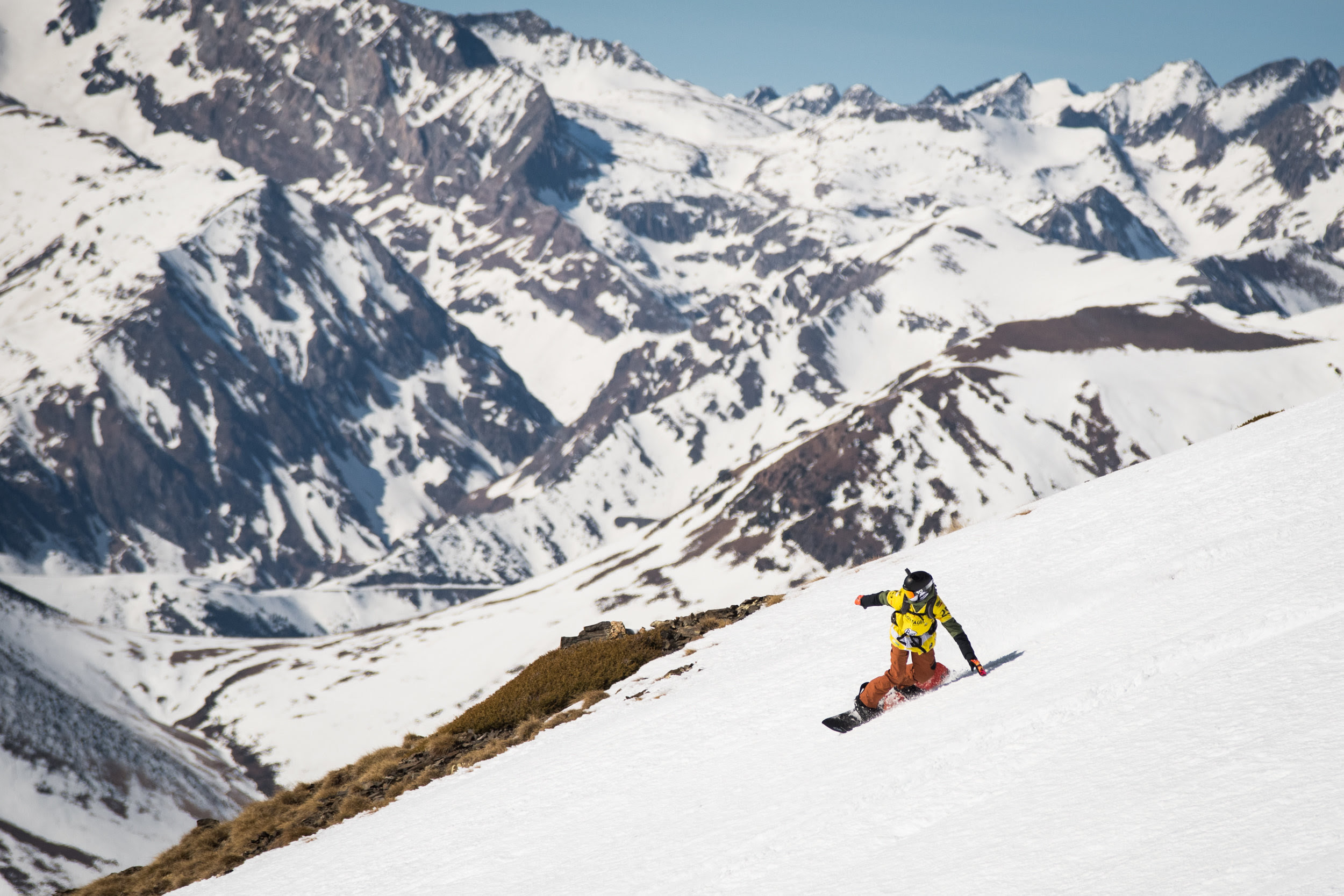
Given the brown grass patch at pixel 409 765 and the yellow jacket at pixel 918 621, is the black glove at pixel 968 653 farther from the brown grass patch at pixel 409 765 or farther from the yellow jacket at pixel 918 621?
the brown grass patch at pixel 409 765

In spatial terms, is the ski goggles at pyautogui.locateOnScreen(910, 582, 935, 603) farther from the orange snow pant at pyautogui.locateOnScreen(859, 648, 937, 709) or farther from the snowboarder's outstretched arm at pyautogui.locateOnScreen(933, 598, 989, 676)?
the orange snow pant at pyautogui.locateOnScreen(859, 648, 937, 709)

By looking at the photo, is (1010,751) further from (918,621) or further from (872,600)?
(872,600)

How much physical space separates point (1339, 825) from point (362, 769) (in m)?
23.9

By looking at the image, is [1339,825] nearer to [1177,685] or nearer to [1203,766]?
[1203,766]

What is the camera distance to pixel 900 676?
19.5 m

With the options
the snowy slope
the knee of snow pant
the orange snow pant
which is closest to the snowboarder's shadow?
the knee of snow pant

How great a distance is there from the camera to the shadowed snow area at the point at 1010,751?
11.9m

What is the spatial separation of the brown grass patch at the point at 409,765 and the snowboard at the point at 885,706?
8600 millimetres

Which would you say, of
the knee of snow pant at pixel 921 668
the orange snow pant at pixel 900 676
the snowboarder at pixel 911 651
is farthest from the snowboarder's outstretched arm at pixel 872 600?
the knee of snow pant at pixel 921 668

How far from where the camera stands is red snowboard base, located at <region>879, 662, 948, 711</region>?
765 inches

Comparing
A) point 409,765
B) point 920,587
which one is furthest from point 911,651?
point 409,765

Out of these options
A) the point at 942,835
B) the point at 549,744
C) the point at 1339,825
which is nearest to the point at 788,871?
the point at 942,835

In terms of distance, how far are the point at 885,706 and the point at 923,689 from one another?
831 millimetres

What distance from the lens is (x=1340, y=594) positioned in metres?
16.8
